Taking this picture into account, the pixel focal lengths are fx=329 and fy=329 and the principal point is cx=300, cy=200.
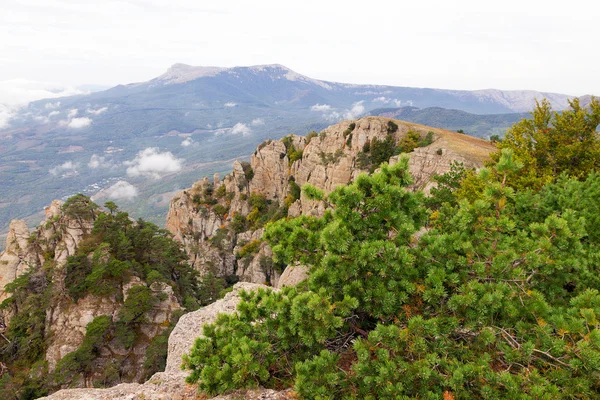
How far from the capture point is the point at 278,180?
70500mm

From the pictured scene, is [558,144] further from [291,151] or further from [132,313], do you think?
[291,151]

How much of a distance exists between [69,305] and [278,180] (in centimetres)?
4443

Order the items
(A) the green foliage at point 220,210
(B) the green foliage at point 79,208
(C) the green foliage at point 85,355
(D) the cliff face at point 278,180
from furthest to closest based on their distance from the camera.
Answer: (A) the green foliage at point 220,210 → (D) the cliff face at point 278,180 → (B) the green foliage at point 79,208 → (C) the green foliage at point 85,355

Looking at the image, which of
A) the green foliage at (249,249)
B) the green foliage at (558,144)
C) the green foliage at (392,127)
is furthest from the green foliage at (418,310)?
the green foliage at (249,249)

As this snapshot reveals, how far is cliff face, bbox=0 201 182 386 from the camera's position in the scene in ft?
101

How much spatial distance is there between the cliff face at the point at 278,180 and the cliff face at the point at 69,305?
20.9 m

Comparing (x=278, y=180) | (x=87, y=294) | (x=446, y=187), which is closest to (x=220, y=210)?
(x=278, y=180)

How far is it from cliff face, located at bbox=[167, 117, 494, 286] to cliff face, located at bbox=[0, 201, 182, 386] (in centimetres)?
2095

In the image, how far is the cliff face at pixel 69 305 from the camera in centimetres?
3073

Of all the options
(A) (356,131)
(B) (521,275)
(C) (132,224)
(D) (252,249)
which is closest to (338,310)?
(B) (521,275)

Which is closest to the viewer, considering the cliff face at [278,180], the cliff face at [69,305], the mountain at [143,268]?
the mountain at [143,268]

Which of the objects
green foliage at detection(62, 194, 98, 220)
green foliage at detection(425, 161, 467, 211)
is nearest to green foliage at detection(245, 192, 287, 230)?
green foliage at detection(62, 194, 98, 220)

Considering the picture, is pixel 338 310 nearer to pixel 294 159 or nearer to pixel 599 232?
pixel 599 232

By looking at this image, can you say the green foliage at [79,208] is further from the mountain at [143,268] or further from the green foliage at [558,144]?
the green foliage at [558,144]
